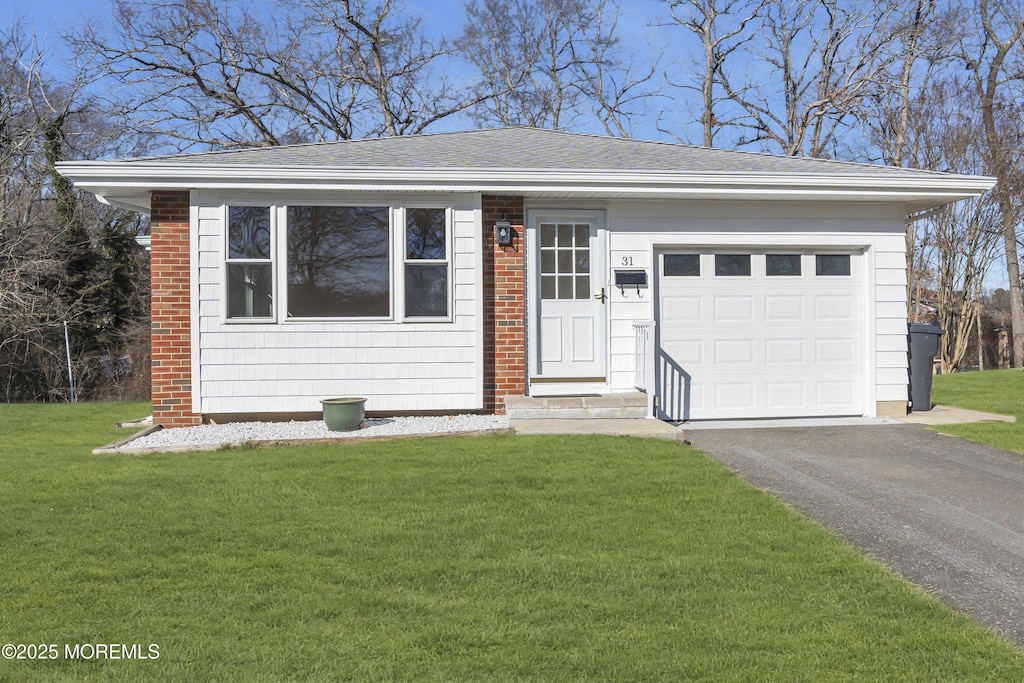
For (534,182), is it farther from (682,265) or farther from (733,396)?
(733,396)

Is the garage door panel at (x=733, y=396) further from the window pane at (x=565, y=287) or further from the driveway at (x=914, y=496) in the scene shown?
the window pane at (x=565, y=287)

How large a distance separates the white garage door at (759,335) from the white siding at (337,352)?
2328 mm

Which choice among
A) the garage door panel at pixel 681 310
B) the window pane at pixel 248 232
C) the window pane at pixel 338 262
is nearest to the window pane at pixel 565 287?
the garage door panel at pixel 681 310

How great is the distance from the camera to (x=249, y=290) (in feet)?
30.0

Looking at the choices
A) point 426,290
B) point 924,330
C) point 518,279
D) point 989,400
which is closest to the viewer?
point 426,290

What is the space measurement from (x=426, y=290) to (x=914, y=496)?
5.49 meters

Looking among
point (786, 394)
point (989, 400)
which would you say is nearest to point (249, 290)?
point (786, 394)

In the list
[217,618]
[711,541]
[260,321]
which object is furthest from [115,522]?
[260,321]

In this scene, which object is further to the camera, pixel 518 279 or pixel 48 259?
pixel 48 259

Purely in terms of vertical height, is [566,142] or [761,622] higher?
[566,142]

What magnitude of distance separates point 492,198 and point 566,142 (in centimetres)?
262

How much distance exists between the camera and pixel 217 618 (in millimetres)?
3564

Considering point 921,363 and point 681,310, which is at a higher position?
point 681,310

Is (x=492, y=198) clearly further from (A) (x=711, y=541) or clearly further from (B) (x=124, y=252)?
(B) (x=124, y=252)
